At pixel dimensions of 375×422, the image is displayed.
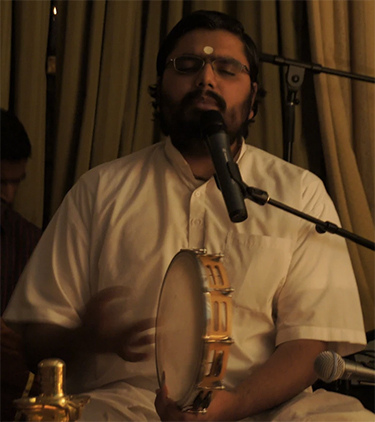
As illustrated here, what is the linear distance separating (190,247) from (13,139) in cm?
81

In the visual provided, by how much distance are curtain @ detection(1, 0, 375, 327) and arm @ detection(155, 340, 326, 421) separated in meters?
0.89

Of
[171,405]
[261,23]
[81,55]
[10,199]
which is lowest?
[171,405]

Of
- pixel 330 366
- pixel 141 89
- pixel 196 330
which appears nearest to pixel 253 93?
pixel 141 89

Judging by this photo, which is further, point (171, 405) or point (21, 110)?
point (21, 110)

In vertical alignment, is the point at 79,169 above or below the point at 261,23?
below

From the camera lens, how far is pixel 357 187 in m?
2.51

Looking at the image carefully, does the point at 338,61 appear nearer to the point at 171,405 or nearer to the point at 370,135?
the point at 370,135

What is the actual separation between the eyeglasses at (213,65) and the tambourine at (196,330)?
69cm

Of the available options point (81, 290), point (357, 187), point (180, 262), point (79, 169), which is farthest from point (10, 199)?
point (357, 187)

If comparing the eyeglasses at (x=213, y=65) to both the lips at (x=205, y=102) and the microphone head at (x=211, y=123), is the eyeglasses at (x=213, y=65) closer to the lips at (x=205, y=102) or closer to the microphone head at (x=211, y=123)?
the lips at (x=205, y=102)

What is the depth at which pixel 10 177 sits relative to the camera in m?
2.21

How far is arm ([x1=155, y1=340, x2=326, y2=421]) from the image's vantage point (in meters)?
1.46

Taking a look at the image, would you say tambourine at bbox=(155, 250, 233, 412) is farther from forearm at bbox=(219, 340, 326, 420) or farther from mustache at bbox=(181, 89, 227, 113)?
mustache at bbox=(181, 89, 227, 113)

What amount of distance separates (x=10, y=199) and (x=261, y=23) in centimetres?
115
